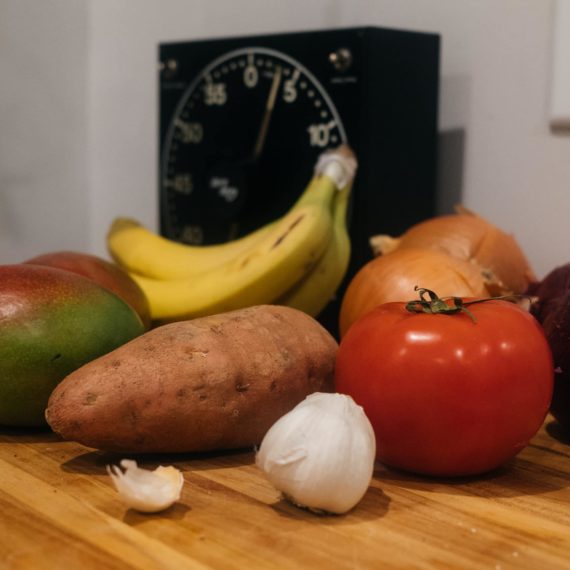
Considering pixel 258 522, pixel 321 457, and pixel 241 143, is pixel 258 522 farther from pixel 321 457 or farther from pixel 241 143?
pixel 241 143

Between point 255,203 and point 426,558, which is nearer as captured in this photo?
point 426,558

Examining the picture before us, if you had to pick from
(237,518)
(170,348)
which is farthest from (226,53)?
(237,518)

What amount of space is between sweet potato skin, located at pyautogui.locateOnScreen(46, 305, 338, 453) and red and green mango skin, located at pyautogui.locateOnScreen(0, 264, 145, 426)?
0.06 m

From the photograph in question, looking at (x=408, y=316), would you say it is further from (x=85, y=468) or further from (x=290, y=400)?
(x=85, y=468)

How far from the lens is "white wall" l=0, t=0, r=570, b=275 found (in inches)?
45.4

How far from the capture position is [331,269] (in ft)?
3.54

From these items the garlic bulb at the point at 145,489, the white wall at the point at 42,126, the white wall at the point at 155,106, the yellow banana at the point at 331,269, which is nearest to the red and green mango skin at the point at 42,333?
the garlic bulb at the point at 145,489

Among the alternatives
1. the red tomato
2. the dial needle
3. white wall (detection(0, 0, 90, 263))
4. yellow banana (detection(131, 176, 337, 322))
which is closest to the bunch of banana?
yellow banana (detection(131, 176, 337, 322))

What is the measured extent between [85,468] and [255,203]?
60 cm

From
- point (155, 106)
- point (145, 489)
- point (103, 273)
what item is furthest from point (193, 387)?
point (155, 106)

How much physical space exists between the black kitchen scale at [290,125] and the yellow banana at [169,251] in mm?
48

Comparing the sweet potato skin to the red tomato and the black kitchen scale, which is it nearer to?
the red tomato

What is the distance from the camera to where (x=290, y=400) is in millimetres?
754

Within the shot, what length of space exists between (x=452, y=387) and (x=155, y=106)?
110 cm
